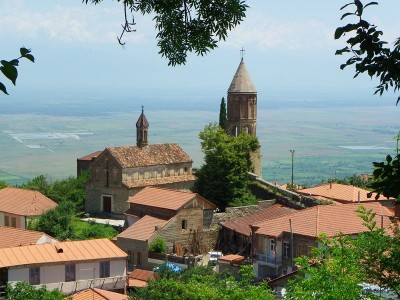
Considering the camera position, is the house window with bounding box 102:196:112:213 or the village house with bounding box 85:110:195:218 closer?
the village house with bounding box 85:110:195:218

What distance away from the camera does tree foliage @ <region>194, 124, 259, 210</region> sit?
36406 mm

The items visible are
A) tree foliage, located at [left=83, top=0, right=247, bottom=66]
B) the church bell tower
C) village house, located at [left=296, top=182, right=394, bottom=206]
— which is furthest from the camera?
the church bell tower

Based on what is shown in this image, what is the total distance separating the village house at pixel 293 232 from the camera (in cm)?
2780

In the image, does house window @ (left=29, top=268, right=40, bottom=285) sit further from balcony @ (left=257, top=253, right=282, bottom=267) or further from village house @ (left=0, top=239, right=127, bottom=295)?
balcony @ (left=257, top=253, right=282, bottom=267)

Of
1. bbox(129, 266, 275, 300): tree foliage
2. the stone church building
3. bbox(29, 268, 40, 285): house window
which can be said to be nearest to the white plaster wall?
bbox(29, 268, 40, 285): house window

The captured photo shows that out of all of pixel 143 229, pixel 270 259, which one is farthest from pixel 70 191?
pixel 270 259

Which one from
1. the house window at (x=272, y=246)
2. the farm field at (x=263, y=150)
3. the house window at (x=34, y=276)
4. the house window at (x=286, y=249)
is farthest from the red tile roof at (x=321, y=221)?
the farm field at (x=263, y=150)

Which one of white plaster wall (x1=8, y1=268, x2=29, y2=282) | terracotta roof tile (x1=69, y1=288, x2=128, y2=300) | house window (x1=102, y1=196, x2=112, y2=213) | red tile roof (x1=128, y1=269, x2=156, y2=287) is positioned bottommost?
red tile roof (x1=128, y1=269, x2=156, y2=287)

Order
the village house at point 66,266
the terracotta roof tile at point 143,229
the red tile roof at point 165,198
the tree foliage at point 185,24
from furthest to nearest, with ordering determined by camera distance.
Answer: the red tile roof at point 165,198, the terracotta roof tile at point 143,229, the village house at point 66,266, the tree foliage at point 185,24

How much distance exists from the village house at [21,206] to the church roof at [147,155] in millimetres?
3941

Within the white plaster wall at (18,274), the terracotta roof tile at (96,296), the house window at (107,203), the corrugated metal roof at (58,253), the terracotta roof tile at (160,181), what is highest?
the terracotta roof tile at (160,181)

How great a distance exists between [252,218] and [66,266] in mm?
9482

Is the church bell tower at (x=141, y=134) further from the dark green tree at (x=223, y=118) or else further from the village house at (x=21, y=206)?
the village house at (x=21, y=206)

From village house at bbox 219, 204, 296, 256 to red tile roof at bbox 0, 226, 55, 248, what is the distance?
7.50 metres
